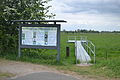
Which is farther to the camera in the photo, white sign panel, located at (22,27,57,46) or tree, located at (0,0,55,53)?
tree, located at (0,0,55,53)

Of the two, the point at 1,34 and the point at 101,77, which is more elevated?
the point at 1,34

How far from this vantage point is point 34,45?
1348cm

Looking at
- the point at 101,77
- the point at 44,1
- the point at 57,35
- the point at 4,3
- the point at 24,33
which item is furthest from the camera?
the point at 44,1

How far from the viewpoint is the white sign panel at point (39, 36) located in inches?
512

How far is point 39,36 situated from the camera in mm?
13461

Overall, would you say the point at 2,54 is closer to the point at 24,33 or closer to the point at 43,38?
the point at 24,33

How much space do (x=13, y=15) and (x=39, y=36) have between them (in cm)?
283

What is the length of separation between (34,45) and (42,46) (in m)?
0.55

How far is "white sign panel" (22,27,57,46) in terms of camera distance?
13016 millimetres

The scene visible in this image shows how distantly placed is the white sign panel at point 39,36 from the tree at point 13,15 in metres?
1.38

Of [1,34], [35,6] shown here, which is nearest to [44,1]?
[35,6]

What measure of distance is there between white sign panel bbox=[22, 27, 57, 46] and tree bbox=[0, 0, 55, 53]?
138 centimetres

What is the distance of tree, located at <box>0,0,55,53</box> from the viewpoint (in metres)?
14.7

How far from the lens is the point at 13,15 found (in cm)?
1502
